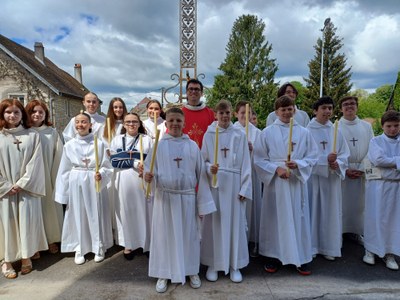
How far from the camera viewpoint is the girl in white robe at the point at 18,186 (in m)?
4.07

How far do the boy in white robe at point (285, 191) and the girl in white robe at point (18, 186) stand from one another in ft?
9.99

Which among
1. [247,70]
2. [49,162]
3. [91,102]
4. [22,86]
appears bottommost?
[49,162]

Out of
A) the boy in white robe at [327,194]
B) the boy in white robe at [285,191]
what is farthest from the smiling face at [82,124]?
the boy in white robe at [327,194]

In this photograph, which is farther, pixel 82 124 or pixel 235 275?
pixel 82 124

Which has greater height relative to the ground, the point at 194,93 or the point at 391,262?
the point at 194,93

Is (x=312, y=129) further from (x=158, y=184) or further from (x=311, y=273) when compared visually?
(x=158, y=184)

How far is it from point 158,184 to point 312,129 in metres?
2.59

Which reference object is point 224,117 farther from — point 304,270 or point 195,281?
point 304,270

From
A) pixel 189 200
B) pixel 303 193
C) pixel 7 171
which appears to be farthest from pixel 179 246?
pixel 7 171

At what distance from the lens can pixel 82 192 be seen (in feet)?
14.6

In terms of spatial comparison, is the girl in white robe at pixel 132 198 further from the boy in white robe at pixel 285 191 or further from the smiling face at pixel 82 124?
the boy in white robe at pixel 285 191

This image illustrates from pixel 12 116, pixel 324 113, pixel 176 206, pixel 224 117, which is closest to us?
pixel 176 206

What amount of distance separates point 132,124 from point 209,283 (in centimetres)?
243

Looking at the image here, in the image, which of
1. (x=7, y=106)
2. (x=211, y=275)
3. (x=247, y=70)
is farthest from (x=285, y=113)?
(x=247, y=70)
